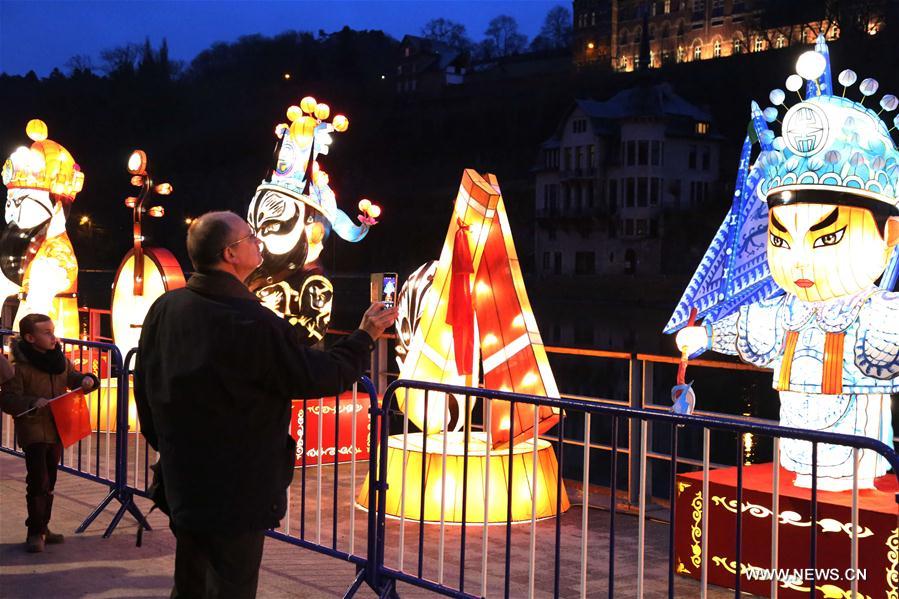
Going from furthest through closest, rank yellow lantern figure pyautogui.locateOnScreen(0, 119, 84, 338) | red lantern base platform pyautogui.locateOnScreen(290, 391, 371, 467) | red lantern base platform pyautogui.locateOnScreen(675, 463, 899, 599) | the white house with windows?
the white house with windows, yellow lantern figure pyautogui.locateOnScreen(0, 119, 84, 338), red lantern base platform pyautogui.locateOnScreen(290, 391, 371, 467), red lantern base platform pyautogui.locateOnScreen(675, 463, 899, 599)

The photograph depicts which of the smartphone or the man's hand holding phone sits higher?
the smartphone

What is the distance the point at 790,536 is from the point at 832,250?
58.4 inches

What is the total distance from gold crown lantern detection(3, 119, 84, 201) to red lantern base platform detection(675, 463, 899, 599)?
8.01 metres

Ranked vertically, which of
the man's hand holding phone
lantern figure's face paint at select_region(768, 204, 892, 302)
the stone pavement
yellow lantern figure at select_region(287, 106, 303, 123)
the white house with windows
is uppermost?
the white house with windows

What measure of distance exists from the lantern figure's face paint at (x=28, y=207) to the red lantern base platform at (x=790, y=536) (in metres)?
7.82

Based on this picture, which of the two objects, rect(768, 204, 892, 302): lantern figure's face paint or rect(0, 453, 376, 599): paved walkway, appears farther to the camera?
rect(768, 204, 892, 302): lantern figure's face paint

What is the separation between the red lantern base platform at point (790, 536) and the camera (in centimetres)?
516

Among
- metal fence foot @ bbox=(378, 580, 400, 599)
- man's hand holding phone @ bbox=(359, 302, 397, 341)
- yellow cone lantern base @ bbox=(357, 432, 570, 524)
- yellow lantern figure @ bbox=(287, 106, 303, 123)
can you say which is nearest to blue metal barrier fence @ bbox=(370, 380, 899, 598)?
metal fence foot @ bbox=(378, 580, 400, 599)

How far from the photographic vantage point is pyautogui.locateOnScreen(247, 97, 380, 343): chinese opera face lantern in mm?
9492

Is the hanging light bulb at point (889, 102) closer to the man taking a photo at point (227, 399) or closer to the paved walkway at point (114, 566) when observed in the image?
the man taking a photo at point (227, 399)

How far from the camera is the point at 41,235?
11312 millimetres

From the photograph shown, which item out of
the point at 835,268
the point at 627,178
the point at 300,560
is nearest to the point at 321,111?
the point at 300,560

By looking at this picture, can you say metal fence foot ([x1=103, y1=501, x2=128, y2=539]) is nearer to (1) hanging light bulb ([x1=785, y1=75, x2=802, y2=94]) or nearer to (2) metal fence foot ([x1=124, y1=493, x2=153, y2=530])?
(2) metal fence foot ([x1=124, y1=493, x2=153, y2=530])

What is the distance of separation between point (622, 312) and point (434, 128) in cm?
4021
